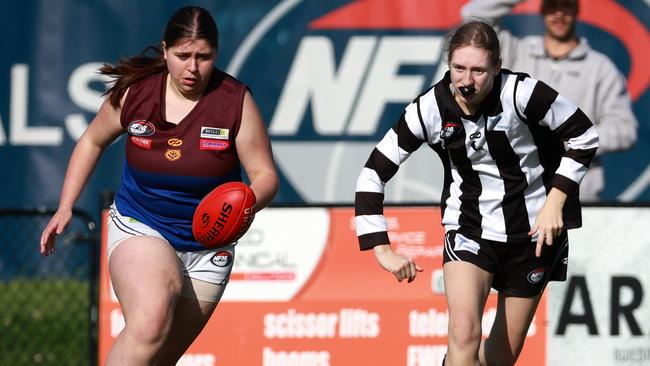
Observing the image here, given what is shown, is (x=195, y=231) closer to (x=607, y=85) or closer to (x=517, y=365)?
(x=517, y=365)

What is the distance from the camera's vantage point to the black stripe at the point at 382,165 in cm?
589

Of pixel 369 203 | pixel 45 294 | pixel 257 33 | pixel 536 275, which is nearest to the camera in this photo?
pixel 369 203

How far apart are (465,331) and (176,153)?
4.75 ft

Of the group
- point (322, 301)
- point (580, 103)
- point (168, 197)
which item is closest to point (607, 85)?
point (580, 103)

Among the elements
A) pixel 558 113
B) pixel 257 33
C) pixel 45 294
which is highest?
pixel 257 33

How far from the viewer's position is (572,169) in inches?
228

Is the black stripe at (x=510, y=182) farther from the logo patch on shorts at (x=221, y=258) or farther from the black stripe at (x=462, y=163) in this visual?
the logo patch on shorts at (x=221, y=258)

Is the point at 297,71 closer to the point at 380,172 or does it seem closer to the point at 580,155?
the point at 380,172

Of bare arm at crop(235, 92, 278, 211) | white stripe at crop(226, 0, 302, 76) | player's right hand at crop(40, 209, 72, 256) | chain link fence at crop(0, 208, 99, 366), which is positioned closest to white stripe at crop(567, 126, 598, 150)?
bare arm at crop(235, 92, 278, 211)

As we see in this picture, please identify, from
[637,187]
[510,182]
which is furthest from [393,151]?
[637,187]

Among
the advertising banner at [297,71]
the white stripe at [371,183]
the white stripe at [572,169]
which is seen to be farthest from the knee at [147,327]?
the advertising banner at [297,71]

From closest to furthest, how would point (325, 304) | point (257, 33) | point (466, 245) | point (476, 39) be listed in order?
point (476, 39) < point (466, 245) < point (325, 304) < point (257, 33)

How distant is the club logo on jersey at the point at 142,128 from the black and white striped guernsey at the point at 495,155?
0.95 meters

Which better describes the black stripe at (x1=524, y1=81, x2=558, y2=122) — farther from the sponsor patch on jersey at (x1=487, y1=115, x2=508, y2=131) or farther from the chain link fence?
the chain link fence
